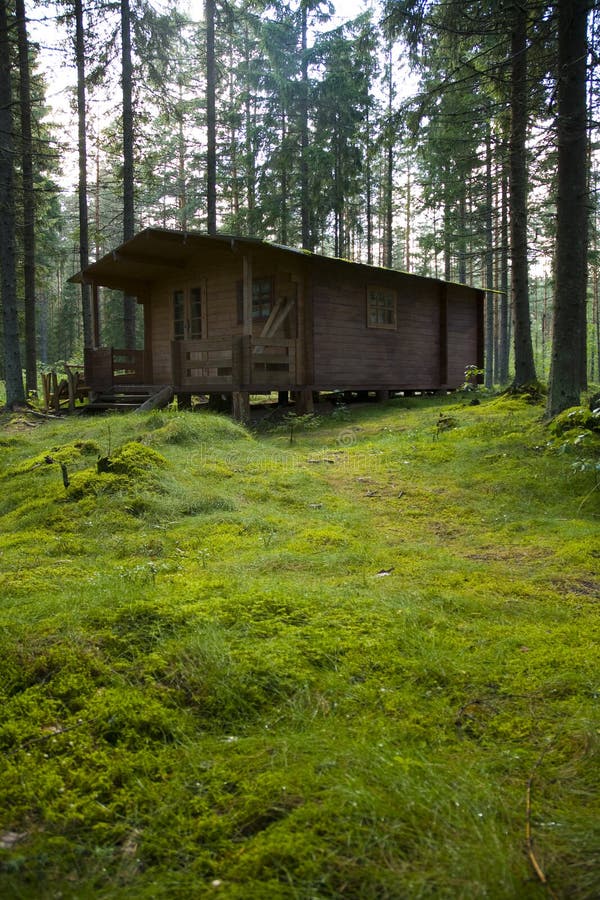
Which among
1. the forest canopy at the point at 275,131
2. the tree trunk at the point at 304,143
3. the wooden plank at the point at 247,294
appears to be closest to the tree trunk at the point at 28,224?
the forest canopy at the point at 275,131

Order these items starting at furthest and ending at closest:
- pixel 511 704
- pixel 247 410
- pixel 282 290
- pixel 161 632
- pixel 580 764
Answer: pixel 282 290
pixel 247 410
pixel 161 632
pixel 511 704
pixel 580 764

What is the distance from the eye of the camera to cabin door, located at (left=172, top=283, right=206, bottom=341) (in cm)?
1619

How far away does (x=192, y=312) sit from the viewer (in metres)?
16.5

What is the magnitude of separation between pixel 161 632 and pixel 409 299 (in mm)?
16809

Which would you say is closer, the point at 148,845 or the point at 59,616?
the point at 148,845

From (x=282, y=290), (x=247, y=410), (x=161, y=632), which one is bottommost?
(x=161, y=632)

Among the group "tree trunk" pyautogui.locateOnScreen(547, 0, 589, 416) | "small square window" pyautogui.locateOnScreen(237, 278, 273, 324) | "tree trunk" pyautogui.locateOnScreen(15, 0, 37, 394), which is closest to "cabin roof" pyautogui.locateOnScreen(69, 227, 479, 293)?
"small square window" pyautogui.locateOnScreen(237, 278, 273, 324)

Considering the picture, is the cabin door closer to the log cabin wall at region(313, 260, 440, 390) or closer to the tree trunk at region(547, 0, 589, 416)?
the log cabin wall at region(313, 260, 440, 390)

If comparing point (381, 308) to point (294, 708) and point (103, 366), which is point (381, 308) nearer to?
point (103, 366)

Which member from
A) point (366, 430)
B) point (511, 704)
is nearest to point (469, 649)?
point (511, 704)

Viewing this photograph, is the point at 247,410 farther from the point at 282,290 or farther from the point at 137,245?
the point at 137,245

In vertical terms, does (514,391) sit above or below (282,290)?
below

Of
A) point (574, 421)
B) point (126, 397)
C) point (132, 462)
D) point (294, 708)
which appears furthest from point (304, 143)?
point (294, 708)

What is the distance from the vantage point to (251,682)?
8.00 ft
